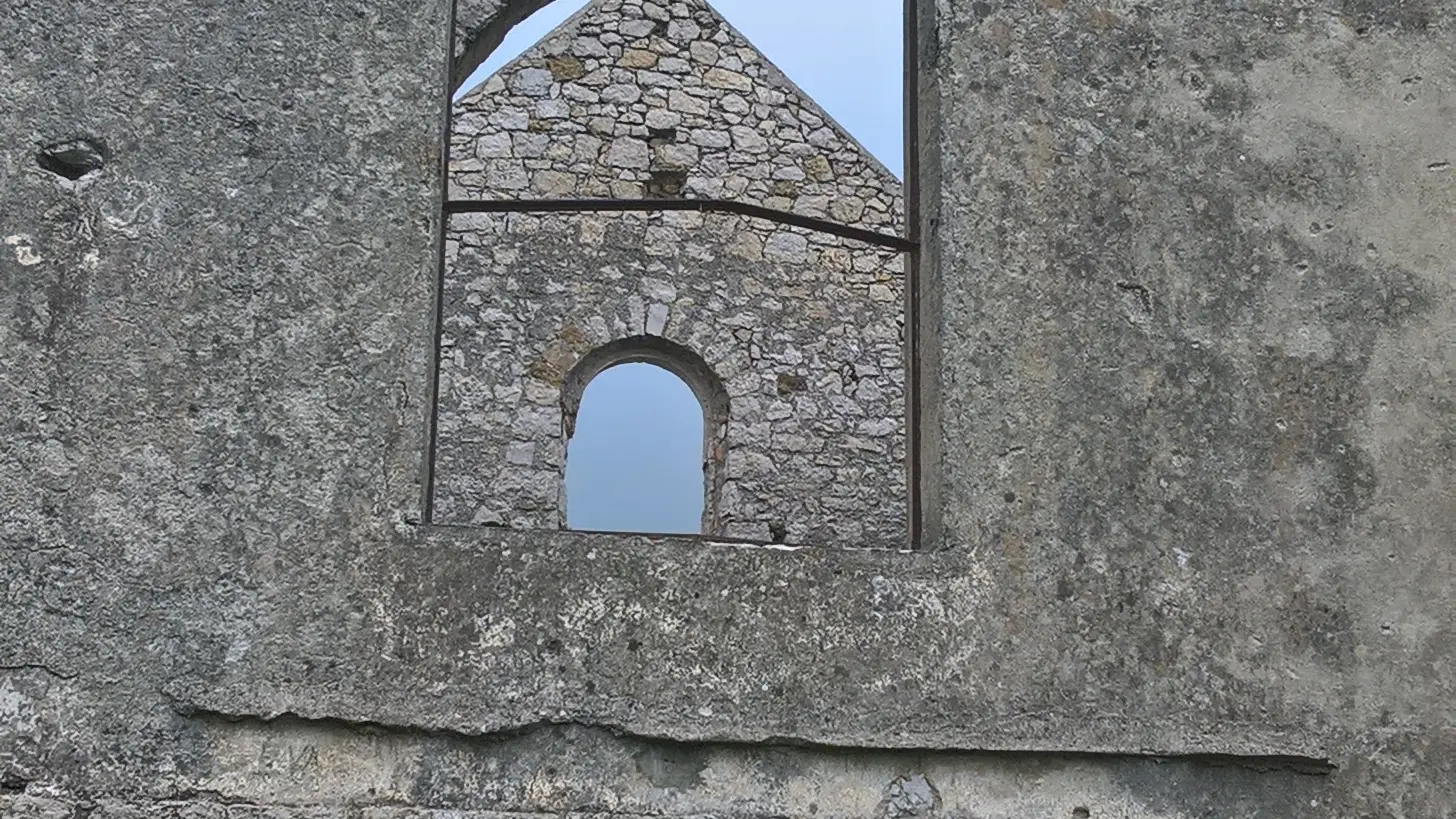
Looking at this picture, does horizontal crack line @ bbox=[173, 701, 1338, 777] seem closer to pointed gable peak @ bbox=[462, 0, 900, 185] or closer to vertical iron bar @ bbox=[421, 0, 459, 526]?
vertical iron bar @ bbox=[421, 0, 459, 526]

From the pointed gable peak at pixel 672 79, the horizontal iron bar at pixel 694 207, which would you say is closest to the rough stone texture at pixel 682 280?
the pointed gable peak at pixel 672 79

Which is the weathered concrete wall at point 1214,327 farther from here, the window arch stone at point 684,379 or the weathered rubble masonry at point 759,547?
the window arch stone at point 684,379

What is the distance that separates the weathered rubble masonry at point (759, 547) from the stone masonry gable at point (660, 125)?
22.8 ft


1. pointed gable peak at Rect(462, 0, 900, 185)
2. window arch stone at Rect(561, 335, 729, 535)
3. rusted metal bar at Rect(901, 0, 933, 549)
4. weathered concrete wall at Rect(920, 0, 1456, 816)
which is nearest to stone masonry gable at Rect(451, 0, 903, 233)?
pointed gable peak at Rect(462, 0, 900, 185)

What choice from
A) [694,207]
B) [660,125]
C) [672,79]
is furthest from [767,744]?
[672,79]

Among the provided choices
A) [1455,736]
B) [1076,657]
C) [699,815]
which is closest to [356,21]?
[699,815]

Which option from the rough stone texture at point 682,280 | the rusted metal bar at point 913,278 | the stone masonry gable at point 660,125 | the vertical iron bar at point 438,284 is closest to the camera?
the vertical iron bar at point 438,284

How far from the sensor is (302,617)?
2428mm

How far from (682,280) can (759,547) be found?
6.81 metres

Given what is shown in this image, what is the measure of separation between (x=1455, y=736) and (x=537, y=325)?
278 inches

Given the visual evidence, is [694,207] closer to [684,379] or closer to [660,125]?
[684,379]

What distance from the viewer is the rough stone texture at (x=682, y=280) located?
8844mm

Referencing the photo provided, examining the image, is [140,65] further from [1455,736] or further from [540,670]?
[1455,736]

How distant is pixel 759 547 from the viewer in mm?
2533
